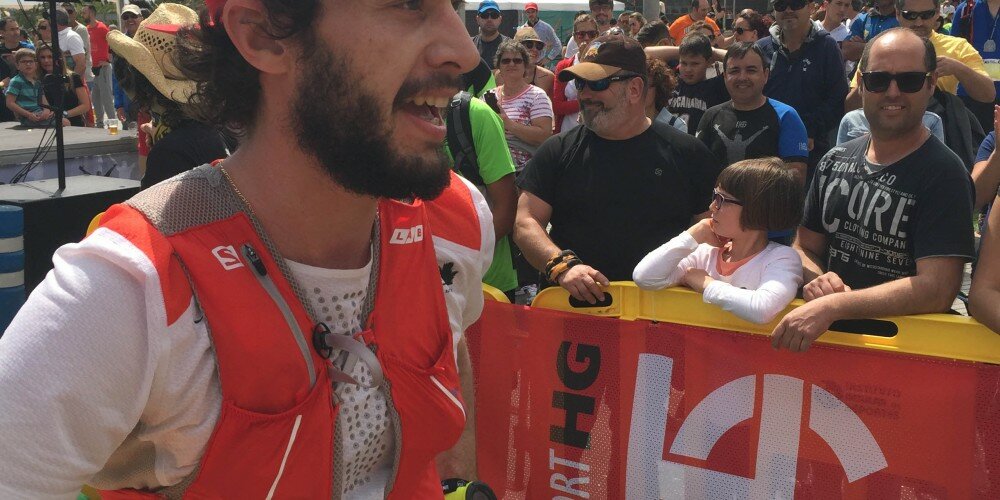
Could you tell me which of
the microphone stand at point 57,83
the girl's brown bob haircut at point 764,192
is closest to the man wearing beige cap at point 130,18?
the microphone stand at point 57,83

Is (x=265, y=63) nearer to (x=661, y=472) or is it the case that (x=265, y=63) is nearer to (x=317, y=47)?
(x=317, y=47)

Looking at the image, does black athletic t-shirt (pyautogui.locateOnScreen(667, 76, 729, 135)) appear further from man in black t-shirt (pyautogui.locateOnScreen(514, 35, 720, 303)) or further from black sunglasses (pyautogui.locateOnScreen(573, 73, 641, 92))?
man in black t-shirt (pyautogui.locateOnScreen(514, 35, 720, 303))

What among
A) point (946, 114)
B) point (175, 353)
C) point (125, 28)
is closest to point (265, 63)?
point (175, 353)

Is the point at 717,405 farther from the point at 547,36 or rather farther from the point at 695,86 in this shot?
the point at 547,36

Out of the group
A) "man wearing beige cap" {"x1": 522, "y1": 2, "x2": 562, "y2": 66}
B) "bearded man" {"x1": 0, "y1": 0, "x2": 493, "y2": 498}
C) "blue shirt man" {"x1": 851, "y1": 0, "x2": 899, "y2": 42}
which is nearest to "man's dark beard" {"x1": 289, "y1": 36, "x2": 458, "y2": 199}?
"bearded man" {"x1": 0, "y1": 0, "x2": 493, "y2": 498}

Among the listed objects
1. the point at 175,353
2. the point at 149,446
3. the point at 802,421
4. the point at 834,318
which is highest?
the point at 175,353

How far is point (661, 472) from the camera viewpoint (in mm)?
3539

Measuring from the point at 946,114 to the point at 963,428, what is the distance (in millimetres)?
3104

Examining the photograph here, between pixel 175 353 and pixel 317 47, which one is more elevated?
pixel 317 47

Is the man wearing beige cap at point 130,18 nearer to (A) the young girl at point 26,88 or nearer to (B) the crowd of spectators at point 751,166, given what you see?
(A) the young girl at point 26,88

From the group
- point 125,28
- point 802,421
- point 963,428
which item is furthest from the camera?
point 125,28

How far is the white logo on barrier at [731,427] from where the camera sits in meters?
3.21

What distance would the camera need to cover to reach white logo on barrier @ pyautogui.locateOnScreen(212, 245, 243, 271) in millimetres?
1438

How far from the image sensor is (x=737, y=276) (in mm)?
3559
